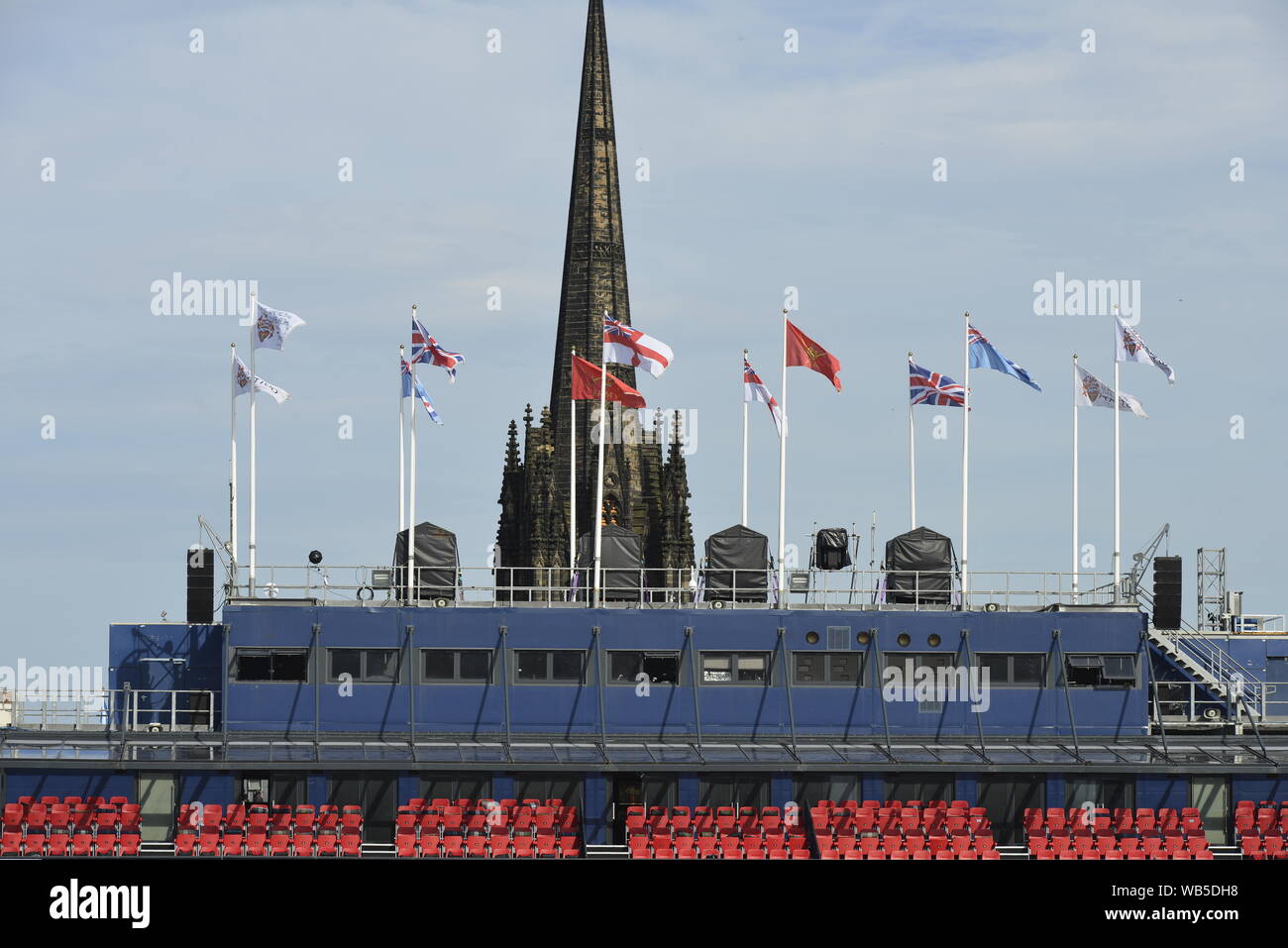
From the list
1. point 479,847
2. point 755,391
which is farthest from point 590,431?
point 479,847

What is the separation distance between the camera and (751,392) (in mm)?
62875

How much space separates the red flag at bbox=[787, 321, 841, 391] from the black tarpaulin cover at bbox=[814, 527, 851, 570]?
3.91 m

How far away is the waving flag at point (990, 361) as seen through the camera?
61812 mm

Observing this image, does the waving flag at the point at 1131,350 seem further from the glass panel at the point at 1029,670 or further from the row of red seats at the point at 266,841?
the row of red seats at the point at 266,841

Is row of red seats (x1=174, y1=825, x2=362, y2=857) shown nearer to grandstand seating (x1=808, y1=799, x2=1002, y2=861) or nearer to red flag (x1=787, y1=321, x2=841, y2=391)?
grandstand seating (x1=808, y1=799, x2=1002, y2=861)

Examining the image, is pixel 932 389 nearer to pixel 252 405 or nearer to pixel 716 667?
pixel 716 667

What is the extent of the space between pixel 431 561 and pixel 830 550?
10.7 m

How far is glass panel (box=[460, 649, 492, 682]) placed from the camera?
5778cm

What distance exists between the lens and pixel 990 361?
203 ft

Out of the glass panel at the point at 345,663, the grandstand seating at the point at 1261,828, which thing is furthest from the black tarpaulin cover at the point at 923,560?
the glass panel at the point at 345,663

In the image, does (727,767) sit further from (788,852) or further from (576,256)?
(576,256)
